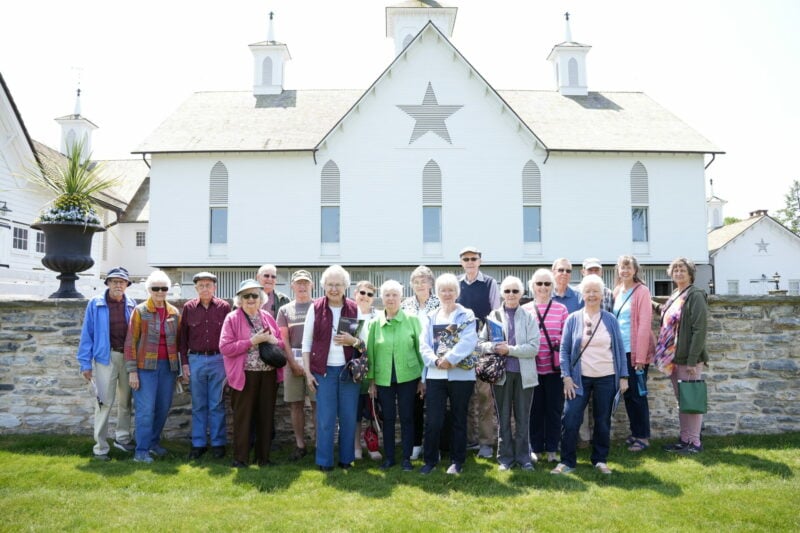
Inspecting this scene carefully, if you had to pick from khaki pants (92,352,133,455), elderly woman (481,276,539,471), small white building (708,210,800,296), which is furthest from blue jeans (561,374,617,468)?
small white building (708,210,800,296)

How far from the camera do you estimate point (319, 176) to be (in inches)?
877

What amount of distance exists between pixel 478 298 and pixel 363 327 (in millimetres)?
1399

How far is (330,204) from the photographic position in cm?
2231

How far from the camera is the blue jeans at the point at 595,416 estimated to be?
209 inches

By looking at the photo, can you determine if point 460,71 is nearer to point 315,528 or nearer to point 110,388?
point 110,388

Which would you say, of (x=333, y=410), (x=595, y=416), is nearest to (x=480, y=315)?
(x=595, y=416)

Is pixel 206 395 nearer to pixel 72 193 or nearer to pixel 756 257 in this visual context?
pixel 72 193

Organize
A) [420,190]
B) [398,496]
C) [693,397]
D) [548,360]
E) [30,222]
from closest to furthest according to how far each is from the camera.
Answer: [398,496]
[548,360]
[693,397]
[30,222]
[420,190]

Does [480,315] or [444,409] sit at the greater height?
[480,315]

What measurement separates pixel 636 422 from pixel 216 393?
4569 mm

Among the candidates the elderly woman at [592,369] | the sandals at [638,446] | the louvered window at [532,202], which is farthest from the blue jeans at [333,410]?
the louvered window at [532,202]

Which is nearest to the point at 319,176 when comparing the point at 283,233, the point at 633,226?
the point at 283,233

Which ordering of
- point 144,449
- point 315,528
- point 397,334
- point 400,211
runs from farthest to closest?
point 400,211, point 144,449, point 397,334, point 315,528

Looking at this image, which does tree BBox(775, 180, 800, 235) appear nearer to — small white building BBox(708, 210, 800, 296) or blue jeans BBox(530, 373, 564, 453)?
small white building BBox(708, 210, 800, 296)
